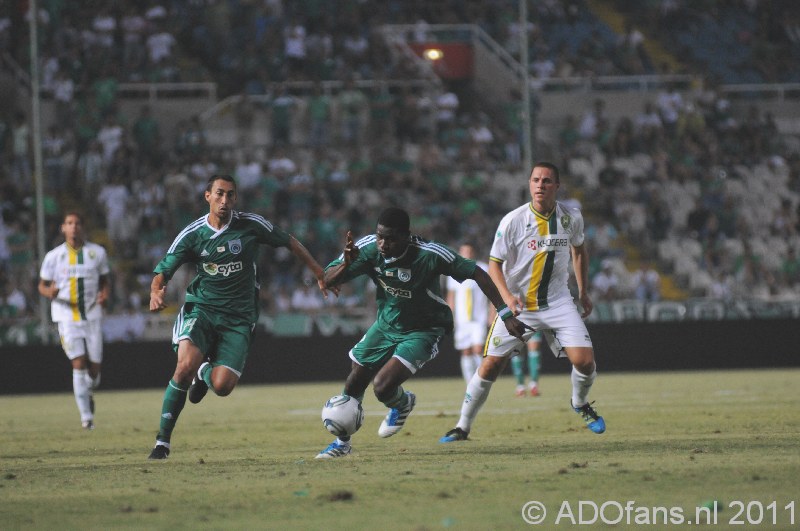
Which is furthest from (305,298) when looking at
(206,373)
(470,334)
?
(206,373)

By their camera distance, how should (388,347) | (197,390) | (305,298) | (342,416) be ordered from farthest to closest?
(305,298)
(197,390)
(388,347)
(342,416)

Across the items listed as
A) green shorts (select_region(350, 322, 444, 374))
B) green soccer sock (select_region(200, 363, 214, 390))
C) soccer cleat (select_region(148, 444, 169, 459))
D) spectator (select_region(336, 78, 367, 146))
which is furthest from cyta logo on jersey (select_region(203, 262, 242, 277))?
spectator (select_region(336, 78, 367, 146))

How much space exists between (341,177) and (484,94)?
7.25 metres

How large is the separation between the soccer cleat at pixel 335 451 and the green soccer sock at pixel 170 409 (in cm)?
129


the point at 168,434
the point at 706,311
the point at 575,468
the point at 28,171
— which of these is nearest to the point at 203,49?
the point at 28,171

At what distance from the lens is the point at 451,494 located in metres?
7.82

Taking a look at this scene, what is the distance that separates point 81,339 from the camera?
1588 cm

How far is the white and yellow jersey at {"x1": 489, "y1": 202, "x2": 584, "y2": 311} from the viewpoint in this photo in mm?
11836

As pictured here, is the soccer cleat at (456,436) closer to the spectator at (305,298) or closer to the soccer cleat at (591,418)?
the soccer cleat at (591,418)

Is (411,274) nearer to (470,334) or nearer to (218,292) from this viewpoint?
(218,292)

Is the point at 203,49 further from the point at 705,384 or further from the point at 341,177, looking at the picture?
the point at 705,384

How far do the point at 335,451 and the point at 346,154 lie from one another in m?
19.6

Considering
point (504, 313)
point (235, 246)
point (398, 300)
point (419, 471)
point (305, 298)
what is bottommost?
point (419, 471)

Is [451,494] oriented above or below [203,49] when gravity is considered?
below
